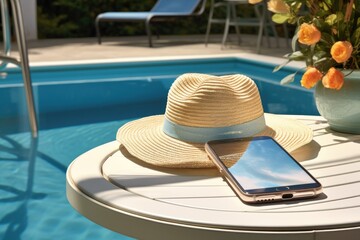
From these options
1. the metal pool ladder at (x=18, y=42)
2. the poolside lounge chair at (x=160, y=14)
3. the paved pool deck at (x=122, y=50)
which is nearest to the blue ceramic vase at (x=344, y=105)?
the metal pool ladder at (x=18, y=42)

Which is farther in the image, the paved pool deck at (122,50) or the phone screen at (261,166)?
the paved pool deck at (122,50)

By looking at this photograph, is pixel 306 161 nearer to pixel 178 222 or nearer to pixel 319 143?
pixel 319 143

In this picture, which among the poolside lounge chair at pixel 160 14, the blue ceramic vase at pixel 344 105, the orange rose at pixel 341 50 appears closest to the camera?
the orange rose at pixel 341 50


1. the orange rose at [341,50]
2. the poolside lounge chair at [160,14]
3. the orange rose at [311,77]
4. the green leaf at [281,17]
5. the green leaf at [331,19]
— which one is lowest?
the poolside lounge chair at [160,14]

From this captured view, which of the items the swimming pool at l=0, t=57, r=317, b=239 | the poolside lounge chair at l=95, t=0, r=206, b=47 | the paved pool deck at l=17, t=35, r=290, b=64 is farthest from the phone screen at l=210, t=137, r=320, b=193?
the poolside lounge chair at l=95, t=0, r=206, b=47

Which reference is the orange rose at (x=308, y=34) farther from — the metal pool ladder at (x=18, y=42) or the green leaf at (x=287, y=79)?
the metal pool ladder at (x=18, y=42)

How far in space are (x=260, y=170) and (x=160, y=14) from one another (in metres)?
6.39

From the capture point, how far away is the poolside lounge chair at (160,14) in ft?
23.4

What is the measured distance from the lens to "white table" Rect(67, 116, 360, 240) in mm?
750

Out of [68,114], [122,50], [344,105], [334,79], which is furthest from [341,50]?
[122,50]

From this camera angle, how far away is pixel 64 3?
9023 mm

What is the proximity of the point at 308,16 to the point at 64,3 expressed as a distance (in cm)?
A: 819

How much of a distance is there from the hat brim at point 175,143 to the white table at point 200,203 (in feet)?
0.06

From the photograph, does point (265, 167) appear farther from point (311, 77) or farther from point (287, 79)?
point (287, 79)
